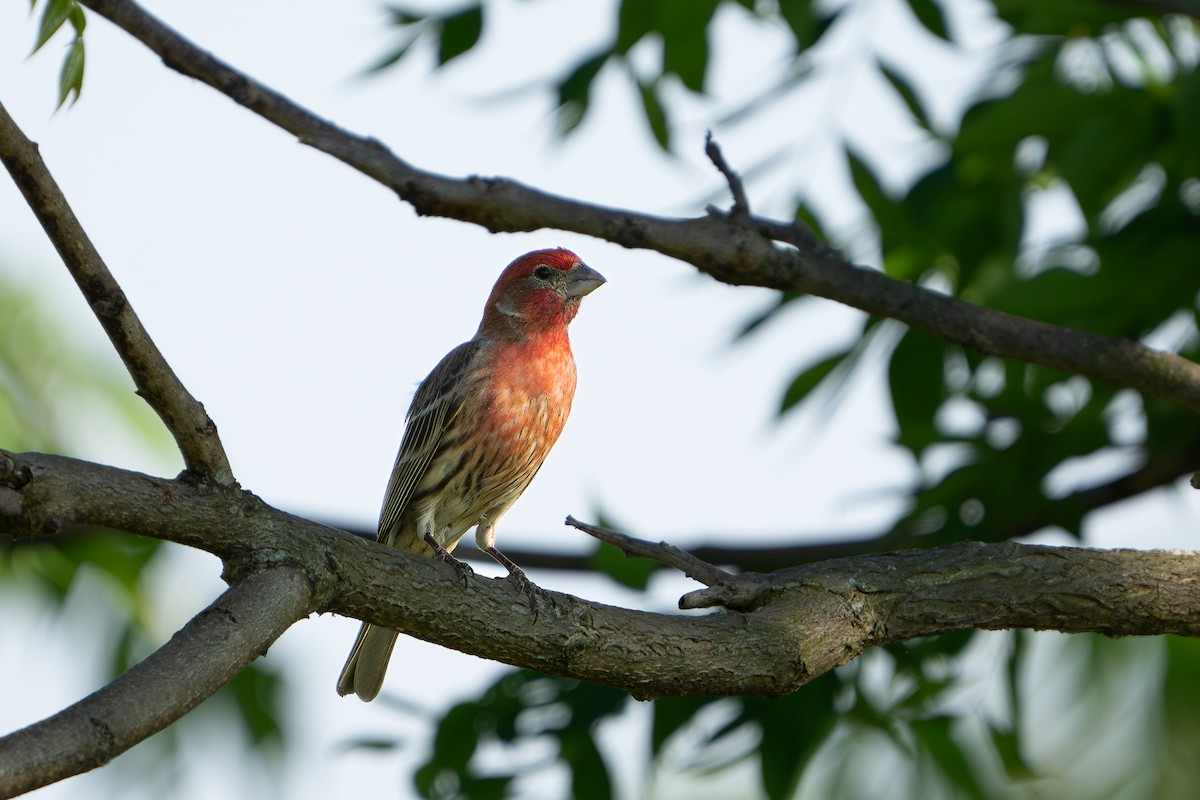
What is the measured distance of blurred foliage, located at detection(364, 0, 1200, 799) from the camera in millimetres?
5055

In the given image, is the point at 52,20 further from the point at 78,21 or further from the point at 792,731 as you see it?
the point at 792,731

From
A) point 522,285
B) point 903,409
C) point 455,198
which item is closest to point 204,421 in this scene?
point 455,198

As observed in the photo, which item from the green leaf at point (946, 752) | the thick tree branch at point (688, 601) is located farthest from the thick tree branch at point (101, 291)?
the green leaf at point (946, 752)

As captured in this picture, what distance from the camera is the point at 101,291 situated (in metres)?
2.67

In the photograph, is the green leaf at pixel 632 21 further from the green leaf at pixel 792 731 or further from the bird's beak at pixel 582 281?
the green leaf at pixel 792 731

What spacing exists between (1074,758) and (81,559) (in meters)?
3.93

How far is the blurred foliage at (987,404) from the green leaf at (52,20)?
2.41m

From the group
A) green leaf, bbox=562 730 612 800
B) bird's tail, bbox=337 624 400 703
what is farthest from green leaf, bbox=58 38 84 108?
green leaf, bbox=562 730 612 800

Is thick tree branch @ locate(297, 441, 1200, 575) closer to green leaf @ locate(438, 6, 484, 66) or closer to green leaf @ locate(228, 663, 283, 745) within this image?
green leaf @ locate(228, 663, 283, 745)

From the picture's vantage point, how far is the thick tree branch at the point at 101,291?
2615mm

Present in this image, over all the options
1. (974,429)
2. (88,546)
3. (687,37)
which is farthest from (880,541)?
(88,546)

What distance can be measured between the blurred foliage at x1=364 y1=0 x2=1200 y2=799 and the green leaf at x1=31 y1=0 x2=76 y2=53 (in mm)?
2414

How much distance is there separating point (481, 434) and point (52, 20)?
3223 millimetres

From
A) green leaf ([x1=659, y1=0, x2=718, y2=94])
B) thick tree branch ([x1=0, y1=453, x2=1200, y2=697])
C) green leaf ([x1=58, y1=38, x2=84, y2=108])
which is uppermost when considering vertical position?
green leaf ([x1=659, y1=0, x2=718, y2=94])
